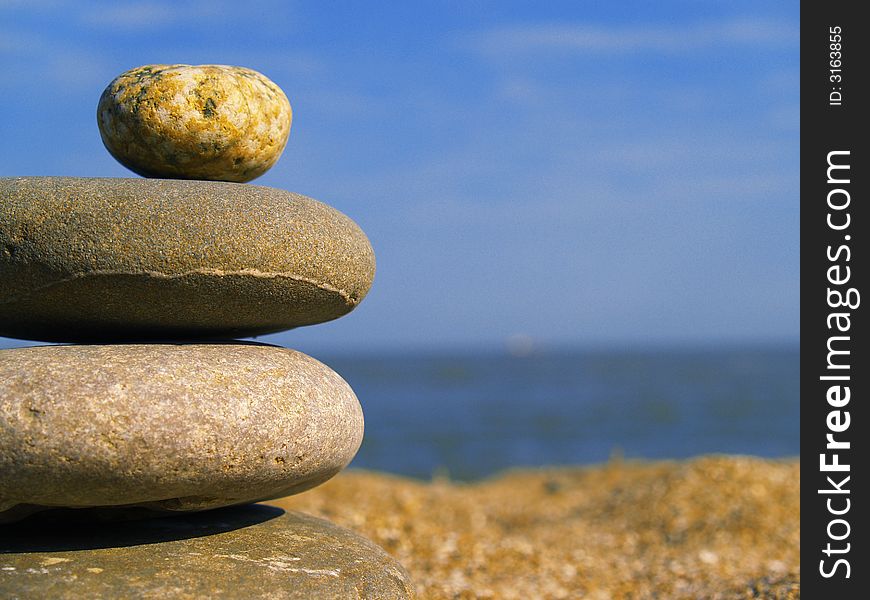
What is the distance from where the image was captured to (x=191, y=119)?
450cm

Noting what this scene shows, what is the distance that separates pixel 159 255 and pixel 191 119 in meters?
0.84

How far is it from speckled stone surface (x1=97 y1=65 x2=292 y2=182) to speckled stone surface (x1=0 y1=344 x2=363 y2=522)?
103 cm

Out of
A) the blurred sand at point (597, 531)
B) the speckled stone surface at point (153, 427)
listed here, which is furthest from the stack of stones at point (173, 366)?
the blurred sand at point (597, 531)

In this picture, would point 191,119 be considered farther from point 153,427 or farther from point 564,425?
point 564,425

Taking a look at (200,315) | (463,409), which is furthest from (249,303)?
(463,409)

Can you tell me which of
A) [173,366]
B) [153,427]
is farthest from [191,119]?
[153,427]

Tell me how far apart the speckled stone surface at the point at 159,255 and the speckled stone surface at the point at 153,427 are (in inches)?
8.6

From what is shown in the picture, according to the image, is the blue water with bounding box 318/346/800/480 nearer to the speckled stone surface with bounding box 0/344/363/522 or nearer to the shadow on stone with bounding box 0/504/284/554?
the shadow on stone with bounding box 0/504/284/554

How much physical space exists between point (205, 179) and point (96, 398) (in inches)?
61.4

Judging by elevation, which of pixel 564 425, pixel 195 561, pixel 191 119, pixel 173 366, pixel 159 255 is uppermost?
pixel 191 119

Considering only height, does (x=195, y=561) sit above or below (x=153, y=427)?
below

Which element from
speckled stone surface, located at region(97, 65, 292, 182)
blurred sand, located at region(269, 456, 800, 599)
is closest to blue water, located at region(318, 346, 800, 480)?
blurred sand, located at region(269, 456, 800, 599)

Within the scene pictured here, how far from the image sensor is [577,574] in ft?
24.4

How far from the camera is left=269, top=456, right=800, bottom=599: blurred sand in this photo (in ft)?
22.8
